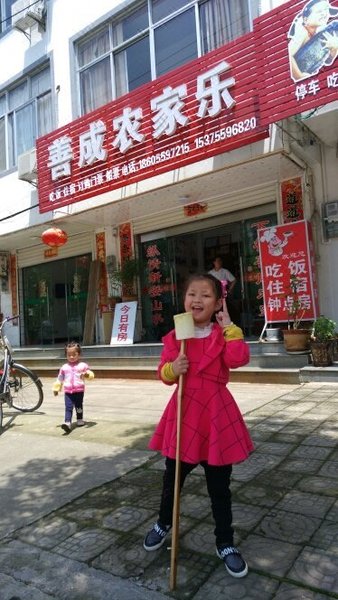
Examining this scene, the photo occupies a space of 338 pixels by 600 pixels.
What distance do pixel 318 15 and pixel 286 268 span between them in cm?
380

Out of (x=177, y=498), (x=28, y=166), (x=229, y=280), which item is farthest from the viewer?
(x=28, y=166)

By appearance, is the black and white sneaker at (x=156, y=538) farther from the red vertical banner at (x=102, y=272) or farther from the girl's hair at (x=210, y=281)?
the red vertical banner at (x=102, y=272)

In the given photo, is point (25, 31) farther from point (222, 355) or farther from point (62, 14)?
point (222, 355)

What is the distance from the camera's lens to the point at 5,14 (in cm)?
1369

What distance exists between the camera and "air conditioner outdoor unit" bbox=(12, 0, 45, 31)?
12.3m

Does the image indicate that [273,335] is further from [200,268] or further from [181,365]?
[181,365]

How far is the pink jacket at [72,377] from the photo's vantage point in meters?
5.51

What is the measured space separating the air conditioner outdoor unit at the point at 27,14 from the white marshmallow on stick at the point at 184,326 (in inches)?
504

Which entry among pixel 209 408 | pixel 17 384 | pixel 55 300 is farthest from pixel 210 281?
pixel 55 300

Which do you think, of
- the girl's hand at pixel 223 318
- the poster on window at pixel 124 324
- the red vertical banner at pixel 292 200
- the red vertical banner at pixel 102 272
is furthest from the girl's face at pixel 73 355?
the red vertical banner at pixel 102 272

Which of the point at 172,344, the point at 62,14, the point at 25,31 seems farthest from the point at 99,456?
the point at 25,31

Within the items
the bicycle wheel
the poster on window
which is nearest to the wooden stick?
the bicycle wheel

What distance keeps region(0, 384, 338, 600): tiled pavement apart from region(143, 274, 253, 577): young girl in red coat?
16 cm

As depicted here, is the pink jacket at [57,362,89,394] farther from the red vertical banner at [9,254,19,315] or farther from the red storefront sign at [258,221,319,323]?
the red vertical banner at [9,254,19,315]
